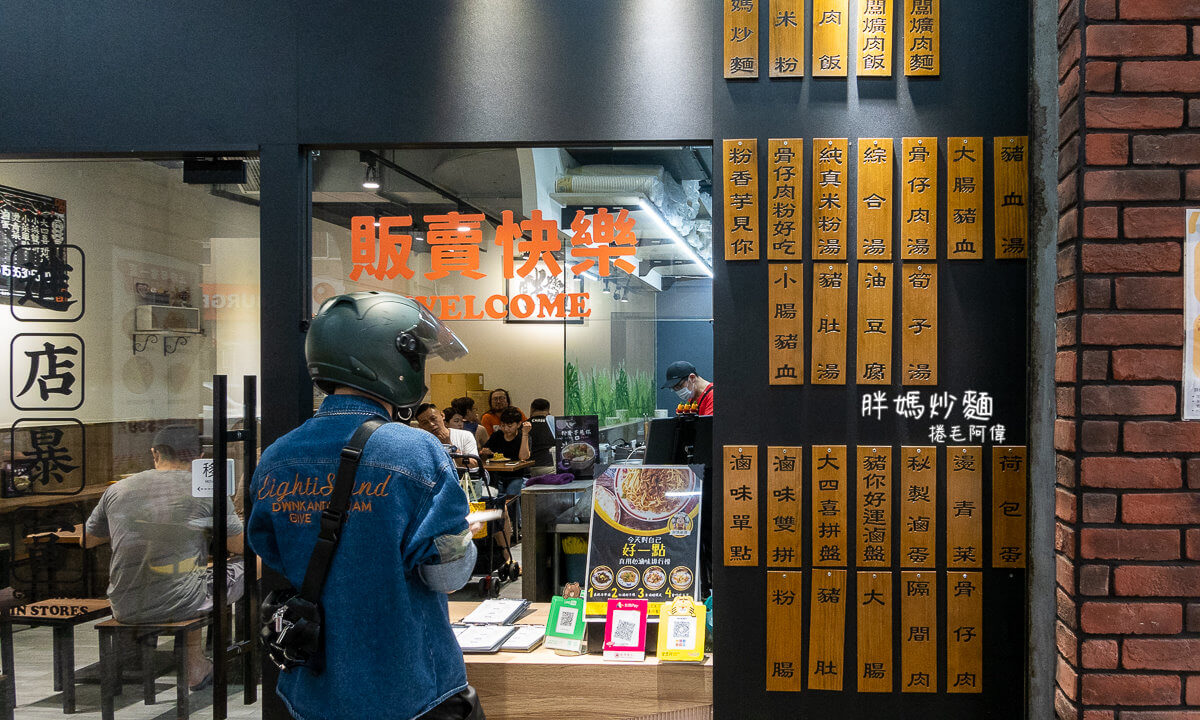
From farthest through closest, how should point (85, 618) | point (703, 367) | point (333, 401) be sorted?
point (85, 618) → point (703, 367) → point (333, 401)

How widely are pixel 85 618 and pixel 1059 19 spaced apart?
3.74 m

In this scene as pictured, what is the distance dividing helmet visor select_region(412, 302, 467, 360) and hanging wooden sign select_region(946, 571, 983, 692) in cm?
167

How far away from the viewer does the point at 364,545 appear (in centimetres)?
170

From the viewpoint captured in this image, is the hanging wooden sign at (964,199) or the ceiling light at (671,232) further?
the ceiling light at (671,232)

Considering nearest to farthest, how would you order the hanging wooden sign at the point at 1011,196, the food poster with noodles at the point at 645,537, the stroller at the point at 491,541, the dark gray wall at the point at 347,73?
the hanging wooden sign at the point at 1011,196 → the dark gray wall at the point at 347,73 → the food poster with noodles at the point at 645,537 → the stroller at the point at 491,541

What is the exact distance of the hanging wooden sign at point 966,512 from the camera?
2400 millimetres

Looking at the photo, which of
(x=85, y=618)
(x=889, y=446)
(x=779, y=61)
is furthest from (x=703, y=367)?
(x=85, y=618)

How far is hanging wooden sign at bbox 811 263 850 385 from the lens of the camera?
7.95 feet

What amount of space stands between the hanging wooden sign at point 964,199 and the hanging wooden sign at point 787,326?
477 mm

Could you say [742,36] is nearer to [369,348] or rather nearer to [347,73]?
[347,73]

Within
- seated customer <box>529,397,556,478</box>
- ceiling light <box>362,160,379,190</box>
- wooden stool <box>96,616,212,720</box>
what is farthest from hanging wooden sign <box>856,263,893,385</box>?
wooden stool <box>96,616,212,720</box>

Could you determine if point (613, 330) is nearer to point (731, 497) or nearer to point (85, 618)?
point (731, 497)

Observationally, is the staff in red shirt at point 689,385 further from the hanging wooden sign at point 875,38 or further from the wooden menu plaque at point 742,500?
the hanging wooden sign at point 875,38

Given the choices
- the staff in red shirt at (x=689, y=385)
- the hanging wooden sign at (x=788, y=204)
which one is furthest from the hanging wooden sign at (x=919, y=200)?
the staff in red shirt at (x=689, y=385)
